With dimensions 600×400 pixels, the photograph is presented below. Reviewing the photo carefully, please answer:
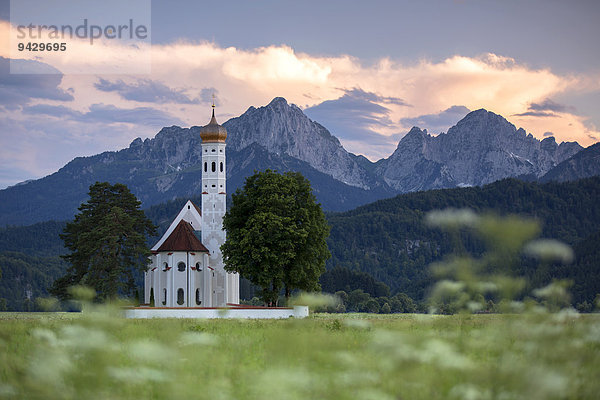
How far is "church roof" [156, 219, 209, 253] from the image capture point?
7762cm

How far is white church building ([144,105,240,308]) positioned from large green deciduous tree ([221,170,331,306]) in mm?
16379

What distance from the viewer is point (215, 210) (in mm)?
81375

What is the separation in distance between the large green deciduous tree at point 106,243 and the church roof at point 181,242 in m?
5.99

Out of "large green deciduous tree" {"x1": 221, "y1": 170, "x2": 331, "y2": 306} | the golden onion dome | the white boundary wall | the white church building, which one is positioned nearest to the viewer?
the white boundary wall

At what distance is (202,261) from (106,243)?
49.7ft

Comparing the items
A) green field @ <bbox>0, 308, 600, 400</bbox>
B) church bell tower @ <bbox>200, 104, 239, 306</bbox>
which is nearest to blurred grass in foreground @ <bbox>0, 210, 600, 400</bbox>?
green field @ <bbox>0, 308, 600, 400</bbox>

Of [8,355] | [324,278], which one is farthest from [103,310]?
[324,278]

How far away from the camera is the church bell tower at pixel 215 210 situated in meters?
79.6

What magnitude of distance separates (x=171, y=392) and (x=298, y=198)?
52238mm

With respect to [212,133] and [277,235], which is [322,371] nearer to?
[277,235]

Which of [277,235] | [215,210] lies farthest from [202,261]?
[277,235]

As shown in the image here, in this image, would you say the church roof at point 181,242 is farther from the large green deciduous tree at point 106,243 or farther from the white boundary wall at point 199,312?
the white boundary wall at point 199,312

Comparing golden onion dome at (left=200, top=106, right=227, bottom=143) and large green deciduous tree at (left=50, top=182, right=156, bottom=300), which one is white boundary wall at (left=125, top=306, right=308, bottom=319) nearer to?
large green deciduous tree at (left=50, top=182, right=156, bottom=300)

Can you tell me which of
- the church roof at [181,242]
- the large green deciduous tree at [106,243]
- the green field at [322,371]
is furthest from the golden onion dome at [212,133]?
the green field at [322,371]
